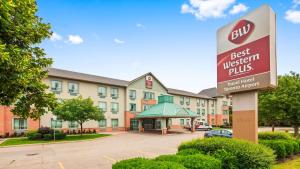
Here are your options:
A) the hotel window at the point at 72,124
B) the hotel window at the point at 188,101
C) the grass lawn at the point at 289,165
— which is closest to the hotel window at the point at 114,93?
the hotel window at the point at 72,124

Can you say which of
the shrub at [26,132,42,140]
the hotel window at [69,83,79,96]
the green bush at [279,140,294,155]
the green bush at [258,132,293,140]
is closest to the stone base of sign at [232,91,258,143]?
the green bush at [279,140,294,155]

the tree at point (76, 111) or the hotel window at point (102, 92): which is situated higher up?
the hotel window at point (102, 92)

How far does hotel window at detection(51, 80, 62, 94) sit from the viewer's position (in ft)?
133

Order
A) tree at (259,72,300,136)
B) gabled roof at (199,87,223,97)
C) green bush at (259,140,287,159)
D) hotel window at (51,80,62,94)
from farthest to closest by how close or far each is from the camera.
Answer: gabled roof at (199,87,223,97) < hotel window at (51,80,62,94) < tree at (259,72,300,136) < green bush at (259,140,287,159)

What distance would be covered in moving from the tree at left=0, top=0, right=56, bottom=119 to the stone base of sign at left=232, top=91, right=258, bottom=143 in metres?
10.0

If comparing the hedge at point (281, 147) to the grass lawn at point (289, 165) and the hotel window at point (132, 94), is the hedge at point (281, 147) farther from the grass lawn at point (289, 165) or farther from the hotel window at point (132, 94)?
the hotel window at point (132, 94)

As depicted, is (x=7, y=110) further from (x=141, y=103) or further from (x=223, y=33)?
(x=223, y=33)

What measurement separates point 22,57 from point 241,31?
37.5 feet

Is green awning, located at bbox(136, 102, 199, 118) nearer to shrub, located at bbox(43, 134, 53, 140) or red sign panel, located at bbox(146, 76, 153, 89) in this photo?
red sign panel, located at bbox(146, 76, 153, 89)

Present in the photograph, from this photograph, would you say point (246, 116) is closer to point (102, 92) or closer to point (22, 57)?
point (22, 57)

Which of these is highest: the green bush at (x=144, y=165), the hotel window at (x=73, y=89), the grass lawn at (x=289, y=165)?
the hotel window at (x=73, y=89)

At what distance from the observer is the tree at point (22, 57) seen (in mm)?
8062

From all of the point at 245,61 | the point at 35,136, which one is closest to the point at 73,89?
the point at 35,136

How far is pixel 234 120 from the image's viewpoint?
551 inches
